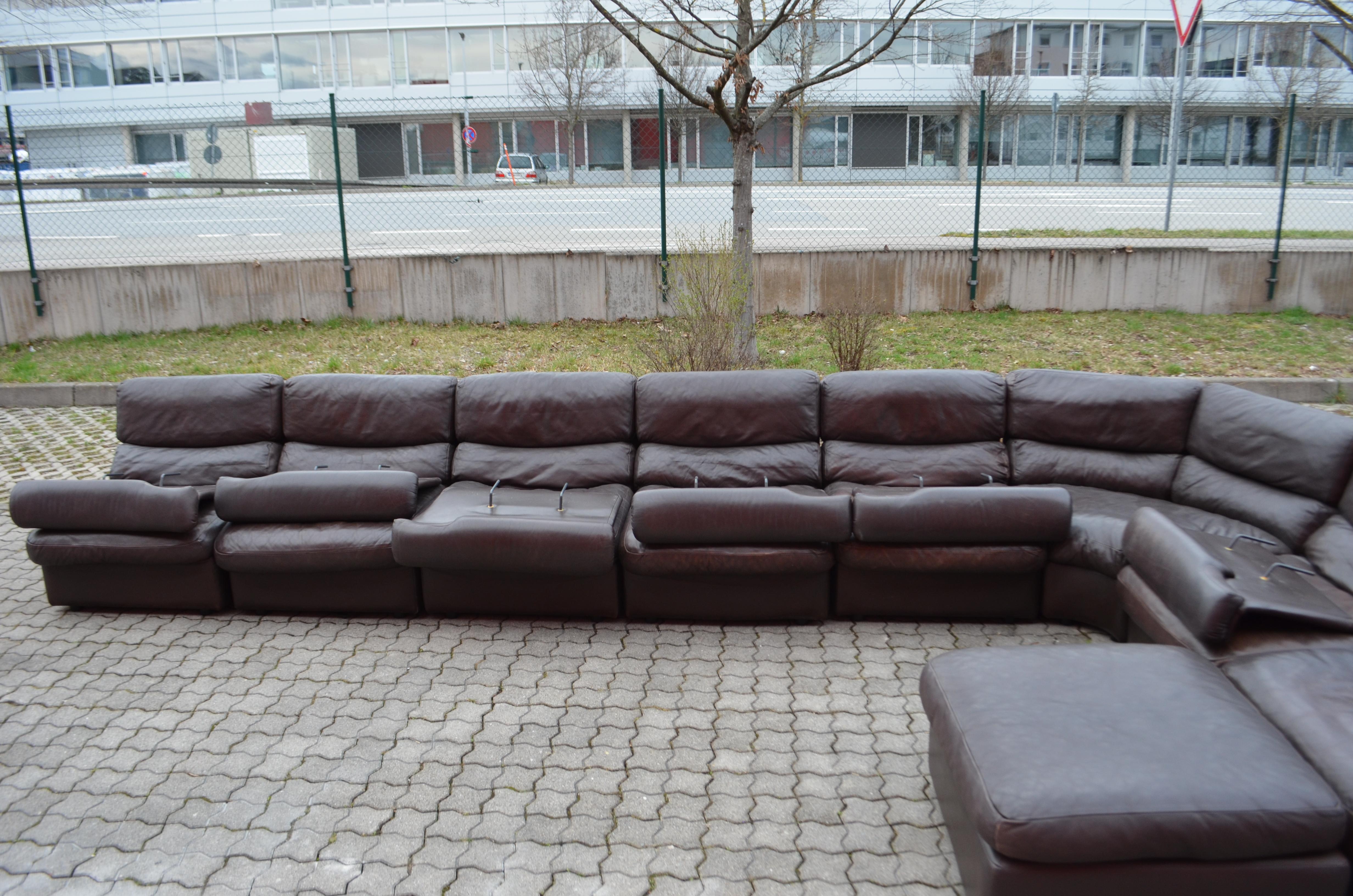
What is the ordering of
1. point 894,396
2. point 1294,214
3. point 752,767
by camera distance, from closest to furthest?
point 752,767
point 894,396
point 1294,214

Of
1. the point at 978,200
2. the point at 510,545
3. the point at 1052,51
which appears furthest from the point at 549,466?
the point at 1052,51

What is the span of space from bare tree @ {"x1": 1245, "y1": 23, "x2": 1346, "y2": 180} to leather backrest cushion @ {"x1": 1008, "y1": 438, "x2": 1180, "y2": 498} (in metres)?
17.1

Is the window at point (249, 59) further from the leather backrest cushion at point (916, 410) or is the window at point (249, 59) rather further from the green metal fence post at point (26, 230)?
the leather backrest cushion at point (916, 410)

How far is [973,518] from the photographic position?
4.62 m

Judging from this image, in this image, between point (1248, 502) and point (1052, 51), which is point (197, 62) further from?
point (1248, 502)

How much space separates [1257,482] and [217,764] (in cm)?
479

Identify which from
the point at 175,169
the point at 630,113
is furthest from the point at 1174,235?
the point at 175,169

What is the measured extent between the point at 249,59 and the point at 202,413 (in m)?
39.1

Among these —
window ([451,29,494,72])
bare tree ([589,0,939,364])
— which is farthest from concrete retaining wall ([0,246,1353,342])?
window ([451,29,494,72])

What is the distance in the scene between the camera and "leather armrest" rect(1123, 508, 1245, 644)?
3.47 m

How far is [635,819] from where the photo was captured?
3.35m

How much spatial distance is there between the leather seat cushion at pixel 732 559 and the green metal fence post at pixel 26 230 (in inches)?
391

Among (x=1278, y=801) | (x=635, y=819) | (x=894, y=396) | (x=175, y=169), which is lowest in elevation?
(x=635, y=819)

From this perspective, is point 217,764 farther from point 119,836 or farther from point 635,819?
point 635,819
